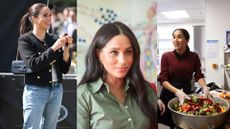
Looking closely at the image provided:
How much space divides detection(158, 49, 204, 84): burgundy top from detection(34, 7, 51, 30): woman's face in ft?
3.20

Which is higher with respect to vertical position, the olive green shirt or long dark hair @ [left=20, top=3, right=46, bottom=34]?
long dark hair @ [left=20, top=3, right=46, bottom=34]

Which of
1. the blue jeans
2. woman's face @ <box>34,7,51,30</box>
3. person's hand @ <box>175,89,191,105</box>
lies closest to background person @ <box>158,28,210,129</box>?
person's hand @ <box>175,89,191,105</box>

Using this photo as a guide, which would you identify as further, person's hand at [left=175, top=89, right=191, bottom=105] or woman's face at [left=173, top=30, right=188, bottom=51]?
woman's face at [left=173, top=30, right=188, bottom=51]

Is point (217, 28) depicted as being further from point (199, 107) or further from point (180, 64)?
point (199, 107)

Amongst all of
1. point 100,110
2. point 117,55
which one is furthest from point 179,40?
point 100,110

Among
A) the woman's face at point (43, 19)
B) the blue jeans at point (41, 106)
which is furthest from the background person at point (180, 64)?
the woman's face at point (43, 19)

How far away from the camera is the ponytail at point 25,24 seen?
1.39 m

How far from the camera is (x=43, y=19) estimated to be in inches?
53.4

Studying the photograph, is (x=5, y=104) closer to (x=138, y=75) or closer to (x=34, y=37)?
(x=34, y=37)

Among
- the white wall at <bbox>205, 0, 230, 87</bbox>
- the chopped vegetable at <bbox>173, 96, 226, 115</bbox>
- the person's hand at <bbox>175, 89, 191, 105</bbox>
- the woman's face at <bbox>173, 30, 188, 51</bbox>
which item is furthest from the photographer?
the white wall at <bbox>205, 0, 230, 87</bbox>

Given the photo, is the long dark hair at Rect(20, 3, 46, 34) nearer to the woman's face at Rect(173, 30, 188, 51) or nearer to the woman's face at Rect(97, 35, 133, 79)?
the woman's face at Rect(97, 35, 133, 79)

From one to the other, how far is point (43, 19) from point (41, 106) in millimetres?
491

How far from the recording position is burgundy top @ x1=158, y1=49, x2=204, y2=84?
1.93m

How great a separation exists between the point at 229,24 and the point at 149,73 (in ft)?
8.98
